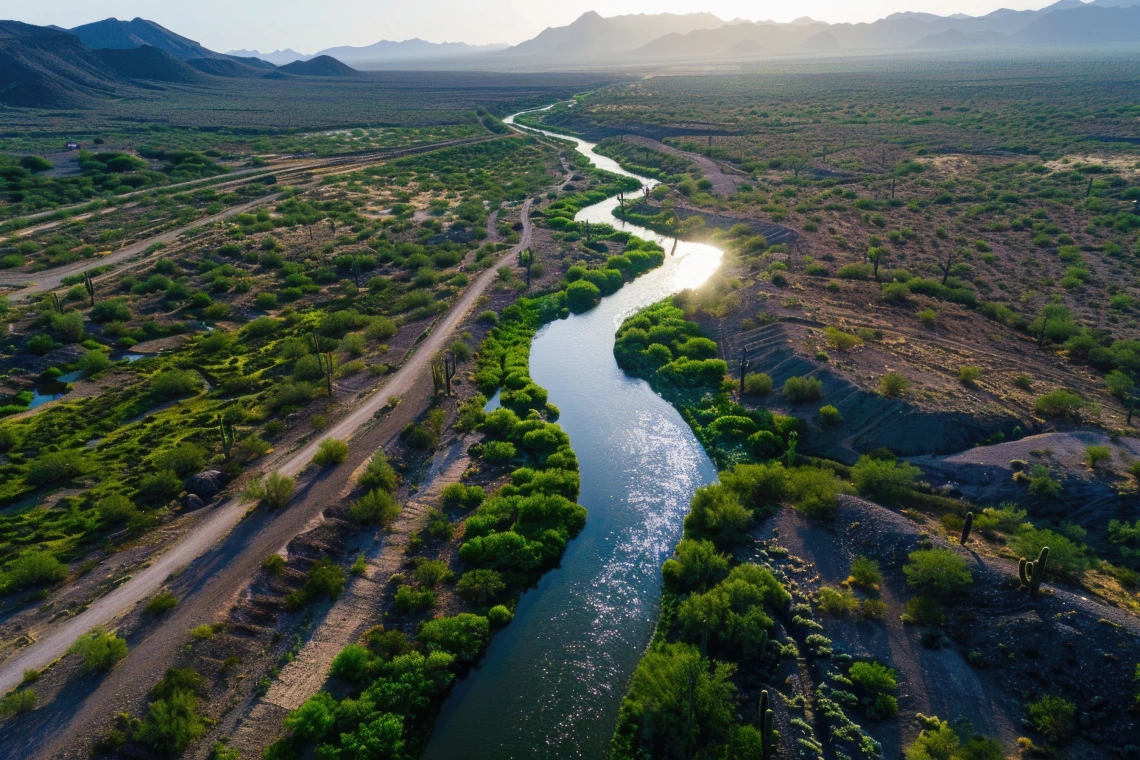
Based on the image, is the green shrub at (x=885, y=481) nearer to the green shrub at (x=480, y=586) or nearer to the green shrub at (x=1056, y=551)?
the green shrub at (x=1056, y=551)

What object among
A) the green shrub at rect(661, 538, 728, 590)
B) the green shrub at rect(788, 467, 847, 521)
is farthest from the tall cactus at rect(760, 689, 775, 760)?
the green shrub at rect(788, 467, 847, 521)

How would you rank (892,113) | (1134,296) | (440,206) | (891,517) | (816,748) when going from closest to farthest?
1. (816,748)
2. (891,517)
3. (1134,296)
4. (440,206)
5. (892,113)

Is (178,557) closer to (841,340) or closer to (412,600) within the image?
(412,600)

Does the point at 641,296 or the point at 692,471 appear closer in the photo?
the point at 692,471

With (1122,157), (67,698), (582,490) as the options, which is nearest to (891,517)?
(582,490)

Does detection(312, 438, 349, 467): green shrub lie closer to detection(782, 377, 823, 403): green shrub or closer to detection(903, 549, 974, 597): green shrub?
detection(782, 377, 823, 403): green shrub

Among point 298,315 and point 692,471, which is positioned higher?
point 298,315

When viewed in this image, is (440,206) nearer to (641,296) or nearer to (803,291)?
(641,296)

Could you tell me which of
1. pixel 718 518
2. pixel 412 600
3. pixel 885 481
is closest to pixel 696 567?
pixel 718 518
